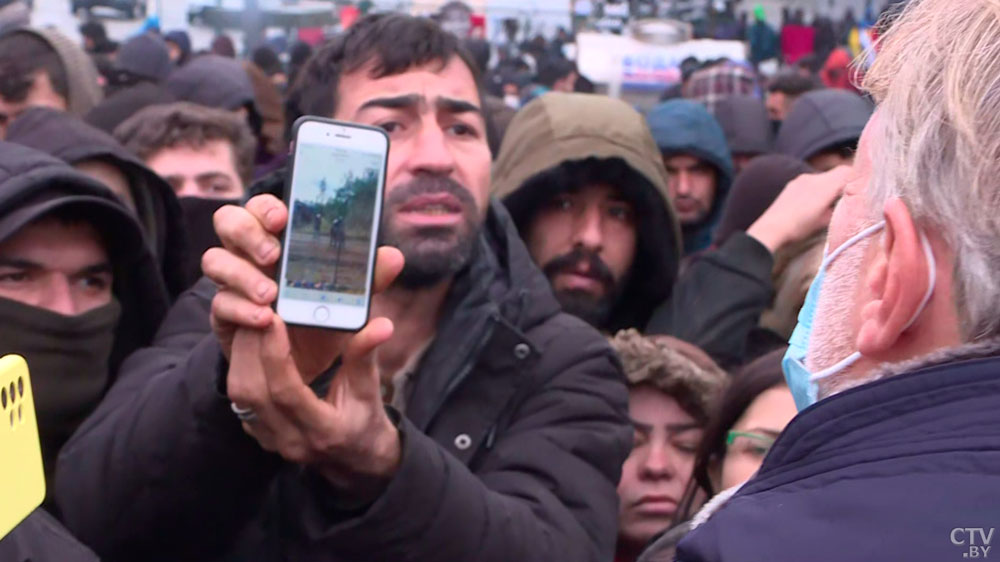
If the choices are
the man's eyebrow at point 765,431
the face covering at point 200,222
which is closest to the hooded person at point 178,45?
the face covering at point 200,222

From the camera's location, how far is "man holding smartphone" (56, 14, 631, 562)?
5.51ft

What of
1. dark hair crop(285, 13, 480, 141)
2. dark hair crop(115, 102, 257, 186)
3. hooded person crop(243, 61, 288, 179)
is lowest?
hooded person crop(243, 61, 288, 179)

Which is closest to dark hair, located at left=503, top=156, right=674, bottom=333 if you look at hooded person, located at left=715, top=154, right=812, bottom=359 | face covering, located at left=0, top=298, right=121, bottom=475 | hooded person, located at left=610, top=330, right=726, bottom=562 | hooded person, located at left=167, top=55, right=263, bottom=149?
hooded person, located at left=715, top=154, right=812, bottom=359

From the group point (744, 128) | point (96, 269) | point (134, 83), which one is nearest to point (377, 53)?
point (96, 269)

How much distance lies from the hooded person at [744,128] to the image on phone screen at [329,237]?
4549 mm

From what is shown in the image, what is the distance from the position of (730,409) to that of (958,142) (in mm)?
1461

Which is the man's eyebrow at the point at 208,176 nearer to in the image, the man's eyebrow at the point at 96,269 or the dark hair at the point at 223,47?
the man's eyebrow at the point at 96,269

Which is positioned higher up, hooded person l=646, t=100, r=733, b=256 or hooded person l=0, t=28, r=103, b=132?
hooded person l=0, t=28, r=103, b=132

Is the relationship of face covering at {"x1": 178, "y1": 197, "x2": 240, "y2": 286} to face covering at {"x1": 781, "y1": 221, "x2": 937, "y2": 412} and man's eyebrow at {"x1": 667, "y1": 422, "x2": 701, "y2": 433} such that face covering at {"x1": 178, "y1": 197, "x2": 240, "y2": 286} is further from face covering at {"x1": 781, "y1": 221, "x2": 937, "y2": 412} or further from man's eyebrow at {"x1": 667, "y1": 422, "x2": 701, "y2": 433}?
face covering at {"x1": 781, "y1": 221, "x2": 937, "y2": 412}

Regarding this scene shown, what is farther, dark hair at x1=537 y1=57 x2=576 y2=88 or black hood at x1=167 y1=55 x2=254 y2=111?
dark hair at x1=537 y1=57 x2=576 y2=88

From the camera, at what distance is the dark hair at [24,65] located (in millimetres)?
4309

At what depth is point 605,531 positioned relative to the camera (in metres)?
2.08

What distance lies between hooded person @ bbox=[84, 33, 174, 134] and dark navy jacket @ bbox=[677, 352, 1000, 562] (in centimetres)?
402

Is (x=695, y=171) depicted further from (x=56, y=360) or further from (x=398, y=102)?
(x=56, y=360)
